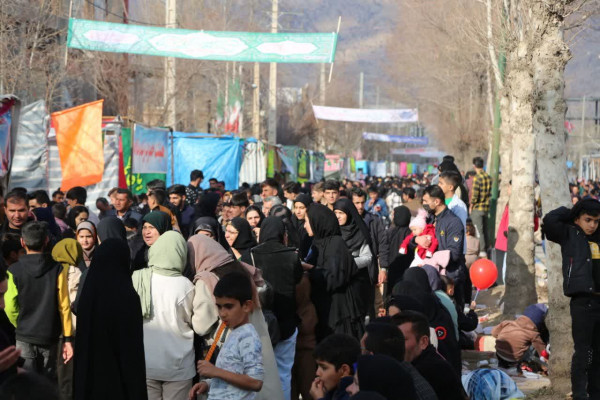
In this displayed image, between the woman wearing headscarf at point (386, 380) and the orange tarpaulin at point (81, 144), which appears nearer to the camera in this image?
the woman wearing headscarf at point (386, 380)

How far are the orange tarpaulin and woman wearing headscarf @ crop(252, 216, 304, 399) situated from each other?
6.16m

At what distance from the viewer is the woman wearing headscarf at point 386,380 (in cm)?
325

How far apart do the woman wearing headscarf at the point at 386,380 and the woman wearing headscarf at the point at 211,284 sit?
1.50 m

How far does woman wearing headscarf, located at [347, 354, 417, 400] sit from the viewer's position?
3.25m

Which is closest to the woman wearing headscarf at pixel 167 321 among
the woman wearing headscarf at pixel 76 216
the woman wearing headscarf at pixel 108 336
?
the woman wearing headscarf at pixel 108 336

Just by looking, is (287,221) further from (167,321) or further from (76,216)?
(167,321)

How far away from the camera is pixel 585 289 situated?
6.66 m

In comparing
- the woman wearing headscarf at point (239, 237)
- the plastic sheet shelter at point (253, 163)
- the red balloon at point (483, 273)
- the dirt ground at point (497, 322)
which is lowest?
the dirt ground at point (497, 322)

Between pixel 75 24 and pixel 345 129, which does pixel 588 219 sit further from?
pixel 345 129

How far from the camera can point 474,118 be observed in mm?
43750

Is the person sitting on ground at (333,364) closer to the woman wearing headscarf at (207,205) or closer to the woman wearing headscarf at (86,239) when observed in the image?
the woman wearing headscarf at (86,239)

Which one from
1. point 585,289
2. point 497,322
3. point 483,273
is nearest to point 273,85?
point 483,273

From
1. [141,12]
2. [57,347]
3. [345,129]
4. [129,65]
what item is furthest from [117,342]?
[345,129]

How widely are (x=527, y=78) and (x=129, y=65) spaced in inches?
852
